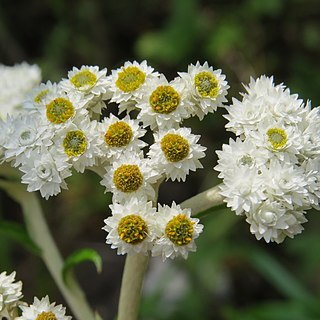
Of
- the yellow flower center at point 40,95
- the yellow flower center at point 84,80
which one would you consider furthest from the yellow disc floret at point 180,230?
the yellow flower center at point 40,95

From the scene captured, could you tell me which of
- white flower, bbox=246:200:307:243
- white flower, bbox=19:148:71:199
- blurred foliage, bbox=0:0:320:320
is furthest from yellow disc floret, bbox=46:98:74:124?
blurred foliage, bbox=0:0:320:320

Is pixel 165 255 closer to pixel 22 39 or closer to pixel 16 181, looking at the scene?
pixel 16 181

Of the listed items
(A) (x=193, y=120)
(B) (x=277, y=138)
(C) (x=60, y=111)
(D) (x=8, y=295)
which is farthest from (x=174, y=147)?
(A) (x=193, y=120)

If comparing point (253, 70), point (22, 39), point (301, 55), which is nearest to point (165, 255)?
point (253, 70)

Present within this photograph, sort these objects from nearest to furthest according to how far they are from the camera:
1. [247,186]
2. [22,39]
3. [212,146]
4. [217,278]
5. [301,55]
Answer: [247,186] < [217,278] < [212,146] < [301,55] < [22,39]

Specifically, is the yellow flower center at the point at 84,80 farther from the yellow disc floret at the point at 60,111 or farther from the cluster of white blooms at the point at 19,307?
the cluster of white blooms at the point at 19,307

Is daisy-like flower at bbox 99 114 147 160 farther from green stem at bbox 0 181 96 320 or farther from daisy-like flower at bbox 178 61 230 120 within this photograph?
green stem at bbox 0 181 96 320

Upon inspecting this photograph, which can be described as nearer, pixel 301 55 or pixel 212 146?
pixel 212 146
